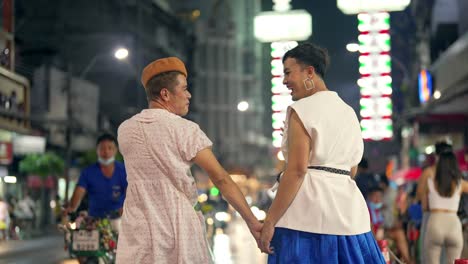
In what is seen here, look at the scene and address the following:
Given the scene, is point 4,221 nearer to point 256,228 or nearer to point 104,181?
point 104,181

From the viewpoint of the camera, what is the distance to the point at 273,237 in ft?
16.6

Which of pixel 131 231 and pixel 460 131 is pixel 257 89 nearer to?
pixel 460 131

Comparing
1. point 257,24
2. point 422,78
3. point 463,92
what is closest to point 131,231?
point 463,92

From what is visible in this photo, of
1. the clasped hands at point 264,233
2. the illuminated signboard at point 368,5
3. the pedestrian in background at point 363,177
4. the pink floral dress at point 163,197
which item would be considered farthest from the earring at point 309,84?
the illuminated signboard at point 368,5

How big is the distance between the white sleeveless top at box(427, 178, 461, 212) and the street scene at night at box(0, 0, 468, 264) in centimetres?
1

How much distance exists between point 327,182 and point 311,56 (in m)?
0.78

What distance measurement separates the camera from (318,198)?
4.93 meters

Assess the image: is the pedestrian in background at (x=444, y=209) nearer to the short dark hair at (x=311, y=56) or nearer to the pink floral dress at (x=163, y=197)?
the short dark hair at (x=311, y=56)

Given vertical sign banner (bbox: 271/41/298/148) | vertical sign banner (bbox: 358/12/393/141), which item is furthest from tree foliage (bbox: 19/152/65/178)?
vertical sign banner (bbox: 358/12/393/141)

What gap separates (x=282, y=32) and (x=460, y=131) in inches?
1822

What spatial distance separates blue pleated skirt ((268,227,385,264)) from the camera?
4.85 m

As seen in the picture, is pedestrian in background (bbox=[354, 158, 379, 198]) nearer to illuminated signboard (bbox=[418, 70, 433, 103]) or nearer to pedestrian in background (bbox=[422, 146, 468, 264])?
pedestrian in background (bbox=[422, 146, 468, 264])

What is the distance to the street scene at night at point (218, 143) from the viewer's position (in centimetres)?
502

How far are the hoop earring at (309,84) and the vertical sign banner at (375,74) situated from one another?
4295cm
